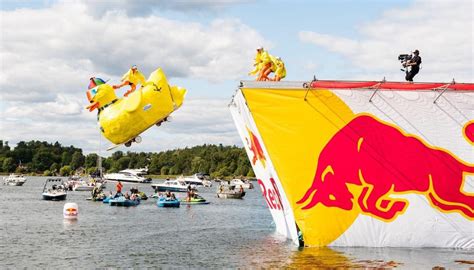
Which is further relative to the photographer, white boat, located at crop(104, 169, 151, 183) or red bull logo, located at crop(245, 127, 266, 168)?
white boat, located at crop(104, 169, 151, 183)

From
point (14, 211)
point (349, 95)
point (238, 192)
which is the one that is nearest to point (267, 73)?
point (349, 95)

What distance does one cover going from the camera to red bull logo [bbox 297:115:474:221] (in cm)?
2397

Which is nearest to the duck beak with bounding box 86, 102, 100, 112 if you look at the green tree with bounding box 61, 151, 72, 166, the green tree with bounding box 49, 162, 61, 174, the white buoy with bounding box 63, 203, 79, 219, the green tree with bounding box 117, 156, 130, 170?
the white buoy with bounding box 63, 203, 79, 219

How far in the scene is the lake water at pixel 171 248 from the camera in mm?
23172

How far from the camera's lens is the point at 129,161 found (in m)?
183

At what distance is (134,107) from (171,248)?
12357 millimetres

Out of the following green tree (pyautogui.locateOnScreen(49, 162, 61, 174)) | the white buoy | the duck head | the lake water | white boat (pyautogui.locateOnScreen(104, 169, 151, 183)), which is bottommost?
the lake water

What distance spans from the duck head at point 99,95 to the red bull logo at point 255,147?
25.0 feet

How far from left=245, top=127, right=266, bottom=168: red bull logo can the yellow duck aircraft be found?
705 centimetres

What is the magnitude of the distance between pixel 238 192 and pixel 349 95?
57864 mm

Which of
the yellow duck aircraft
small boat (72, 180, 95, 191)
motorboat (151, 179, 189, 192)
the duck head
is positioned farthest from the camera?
small boat (72, 180, 95, 191)

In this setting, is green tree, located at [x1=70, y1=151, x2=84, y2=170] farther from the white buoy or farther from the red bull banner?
the red bull banner

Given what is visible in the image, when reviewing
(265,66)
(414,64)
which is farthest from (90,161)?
(414,64)

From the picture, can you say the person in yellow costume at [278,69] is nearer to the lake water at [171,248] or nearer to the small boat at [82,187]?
the lake water at [171,248]
